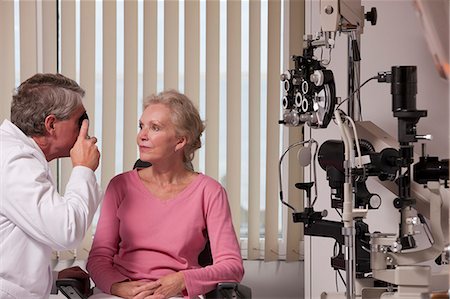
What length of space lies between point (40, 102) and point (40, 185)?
0.29m

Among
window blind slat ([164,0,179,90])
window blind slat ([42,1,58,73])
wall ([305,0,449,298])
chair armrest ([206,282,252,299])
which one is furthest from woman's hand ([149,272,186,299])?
window blind slat ([42,1,58,73])

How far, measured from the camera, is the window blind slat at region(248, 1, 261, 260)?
3.62 m

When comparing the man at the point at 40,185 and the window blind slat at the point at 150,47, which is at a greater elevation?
the window blind slat at the point at 150,47

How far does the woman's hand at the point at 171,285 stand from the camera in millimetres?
2037

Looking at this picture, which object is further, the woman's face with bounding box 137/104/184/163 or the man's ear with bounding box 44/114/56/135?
the woman's face with bounding box 137/104/184/163

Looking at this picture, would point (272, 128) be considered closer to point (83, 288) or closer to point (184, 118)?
point (184, 118)

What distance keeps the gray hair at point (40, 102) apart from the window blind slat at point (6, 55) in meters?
1.65

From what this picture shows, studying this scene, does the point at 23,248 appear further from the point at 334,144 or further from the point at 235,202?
the point at 235,202

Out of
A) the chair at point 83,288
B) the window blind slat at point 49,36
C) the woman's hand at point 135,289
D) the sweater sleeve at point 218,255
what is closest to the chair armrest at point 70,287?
the chair at point 83,288

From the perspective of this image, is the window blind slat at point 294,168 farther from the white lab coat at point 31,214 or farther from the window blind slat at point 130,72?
the white lab coat at point 31,214

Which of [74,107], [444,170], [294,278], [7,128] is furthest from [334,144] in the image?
[294,278]

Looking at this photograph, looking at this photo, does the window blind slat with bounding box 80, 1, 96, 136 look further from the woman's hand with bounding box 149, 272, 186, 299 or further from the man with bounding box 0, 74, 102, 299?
the woman's hand with bounding box 149, 272, 186, 299

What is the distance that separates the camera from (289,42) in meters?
3.61

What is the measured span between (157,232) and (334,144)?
72cm
